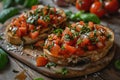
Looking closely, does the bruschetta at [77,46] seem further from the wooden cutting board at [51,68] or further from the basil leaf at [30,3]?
the basil leaf at [30,3]

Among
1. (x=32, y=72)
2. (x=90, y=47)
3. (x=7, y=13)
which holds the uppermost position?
(x=7, y=13)

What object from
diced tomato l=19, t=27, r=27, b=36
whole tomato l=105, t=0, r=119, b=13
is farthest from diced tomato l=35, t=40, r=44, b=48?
whole tomato l=105, t=0, r=119, b=13

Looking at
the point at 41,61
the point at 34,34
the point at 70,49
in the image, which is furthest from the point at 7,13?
the point at 70,49

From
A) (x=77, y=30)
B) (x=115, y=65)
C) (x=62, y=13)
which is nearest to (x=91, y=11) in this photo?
(x=62, y=13)

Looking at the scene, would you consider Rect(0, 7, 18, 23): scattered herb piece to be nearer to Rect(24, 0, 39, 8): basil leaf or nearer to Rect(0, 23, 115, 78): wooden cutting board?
Rect(24, 0, 39, 8): basil leaf

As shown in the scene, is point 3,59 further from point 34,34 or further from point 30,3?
point 30,3

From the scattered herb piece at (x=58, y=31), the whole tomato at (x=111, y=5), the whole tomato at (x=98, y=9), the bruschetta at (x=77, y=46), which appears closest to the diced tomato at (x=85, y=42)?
the bruschetta at (x=77, y=46)
